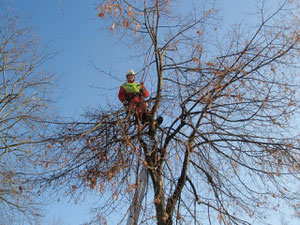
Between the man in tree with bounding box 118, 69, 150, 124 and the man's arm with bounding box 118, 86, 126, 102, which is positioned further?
the man's arm with bounding box 118, 86, 126, 102

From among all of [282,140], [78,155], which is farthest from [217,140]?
[78,155]

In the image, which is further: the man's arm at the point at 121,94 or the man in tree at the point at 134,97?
the man's arm at the point at 121,94

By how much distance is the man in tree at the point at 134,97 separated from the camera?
4.54m

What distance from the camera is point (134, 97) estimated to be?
4.84m

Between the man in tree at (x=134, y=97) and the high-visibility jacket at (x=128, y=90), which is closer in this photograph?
the man in tree at (x=134, y=97)

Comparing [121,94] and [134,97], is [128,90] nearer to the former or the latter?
[121,94]

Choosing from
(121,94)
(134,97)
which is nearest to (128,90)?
(121,94)

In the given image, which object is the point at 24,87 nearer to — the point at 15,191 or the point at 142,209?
the point at 15,191

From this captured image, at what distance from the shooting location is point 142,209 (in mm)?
3803

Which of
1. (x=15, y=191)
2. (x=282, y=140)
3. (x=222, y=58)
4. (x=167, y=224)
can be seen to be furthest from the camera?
(x=15, y=191)

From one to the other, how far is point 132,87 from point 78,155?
163cm

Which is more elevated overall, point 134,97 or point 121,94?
point 121,94

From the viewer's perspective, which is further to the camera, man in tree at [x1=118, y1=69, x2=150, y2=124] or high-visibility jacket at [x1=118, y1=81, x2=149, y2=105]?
high-visibility jacket at [x1=118, y1=81, x2=149, y2=105]

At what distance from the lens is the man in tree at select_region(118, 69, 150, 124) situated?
14.9ft
